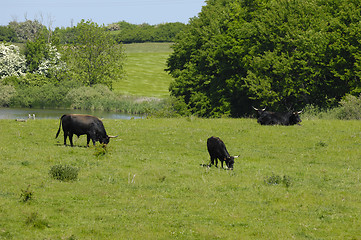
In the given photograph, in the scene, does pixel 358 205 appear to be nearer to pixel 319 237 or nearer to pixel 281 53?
pixel 319 237

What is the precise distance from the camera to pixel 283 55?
4866 centimetres

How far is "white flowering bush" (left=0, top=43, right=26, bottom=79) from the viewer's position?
298ft

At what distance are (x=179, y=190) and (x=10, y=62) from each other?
81602mm

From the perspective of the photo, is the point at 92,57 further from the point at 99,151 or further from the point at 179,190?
the point at 179,190

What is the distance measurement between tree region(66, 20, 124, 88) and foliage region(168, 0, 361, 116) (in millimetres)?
38500

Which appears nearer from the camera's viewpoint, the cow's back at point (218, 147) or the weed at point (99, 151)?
the cow's back at point (218, 147)

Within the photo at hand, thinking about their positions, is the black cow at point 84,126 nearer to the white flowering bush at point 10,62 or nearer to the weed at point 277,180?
the weed at point 277,180

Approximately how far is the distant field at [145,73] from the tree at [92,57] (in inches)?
226

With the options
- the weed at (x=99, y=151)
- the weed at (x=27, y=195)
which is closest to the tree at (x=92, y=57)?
the weed at (x=99, y=151)

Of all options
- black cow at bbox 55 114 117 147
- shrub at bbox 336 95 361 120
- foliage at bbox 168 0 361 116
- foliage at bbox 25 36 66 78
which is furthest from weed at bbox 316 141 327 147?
foliage at bbox 25 36 66 78

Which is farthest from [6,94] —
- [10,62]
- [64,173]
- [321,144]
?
[64,173]

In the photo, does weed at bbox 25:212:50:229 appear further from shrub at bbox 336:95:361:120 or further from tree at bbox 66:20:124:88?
tree at bbox 66:20:124:88

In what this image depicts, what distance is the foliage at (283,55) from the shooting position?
46.2 metres

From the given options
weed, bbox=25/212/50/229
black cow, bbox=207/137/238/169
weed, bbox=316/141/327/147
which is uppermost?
black cow, bbox=207/137/238/169
